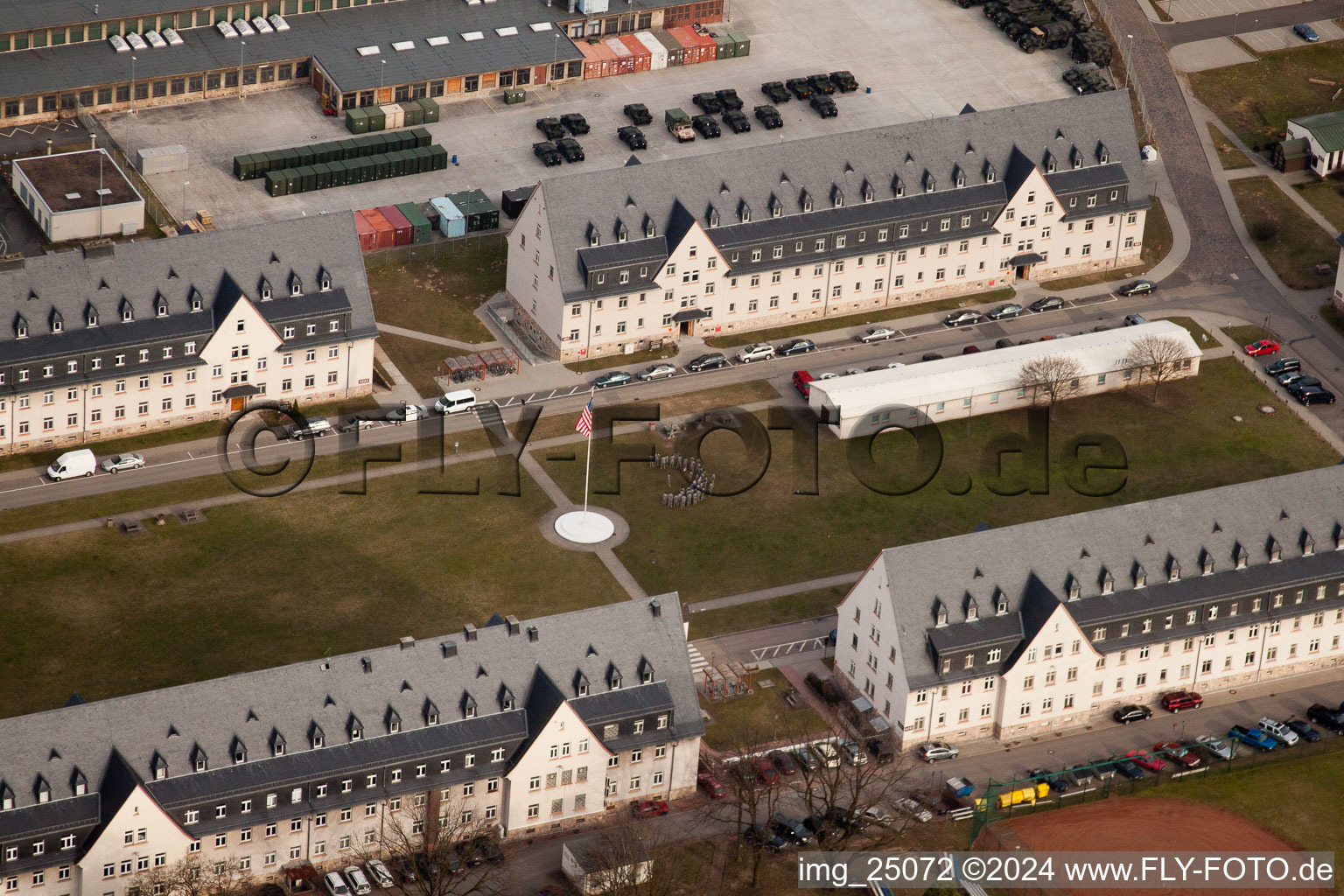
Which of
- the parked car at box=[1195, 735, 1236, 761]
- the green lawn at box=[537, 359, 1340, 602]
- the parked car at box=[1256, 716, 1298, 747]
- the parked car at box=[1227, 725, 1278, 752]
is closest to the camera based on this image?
the parked car at box=[1195, 735, 1236, 761]

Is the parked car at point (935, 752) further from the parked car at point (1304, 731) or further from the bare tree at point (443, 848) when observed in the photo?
the bare tree at point (443, 848)

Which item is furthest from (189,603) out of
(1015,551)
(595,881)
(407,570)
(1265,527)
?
(1265,527)

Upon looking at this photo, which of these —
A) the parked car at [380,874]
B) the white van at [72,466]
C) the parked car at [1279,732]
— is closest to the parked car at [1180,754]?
the parked car at [1279,732]

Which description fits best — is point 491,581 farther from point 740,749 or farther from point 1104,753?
point 1104,753

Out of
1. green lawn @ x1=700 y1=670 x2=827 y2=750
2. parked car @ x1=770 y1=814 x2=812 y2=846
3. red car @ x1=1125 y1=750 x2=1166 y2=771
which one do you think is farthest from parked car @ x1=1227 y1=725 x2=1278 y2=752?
parked car @ x1=770 y1=814 x2=812 y2=846

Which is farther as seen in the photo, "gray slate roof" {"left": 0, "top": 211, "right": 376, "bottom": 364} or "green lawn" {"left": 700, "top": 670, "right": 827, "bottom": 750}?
"gray slate roof" {"left": 0, "top": 211, "right": 376, "bottom": 364}

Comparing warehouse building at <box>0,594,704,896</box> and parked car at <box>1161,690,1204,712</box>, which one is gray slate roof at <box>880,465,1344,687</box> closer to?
parked car at <box>1161,690,1204,712</box>
